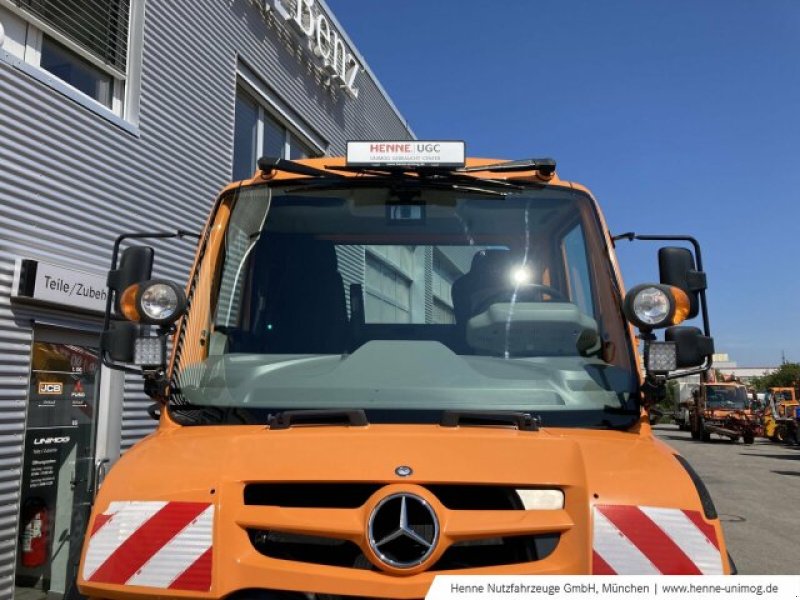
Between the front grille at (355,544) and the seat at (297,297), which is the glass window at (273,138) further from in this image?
the front grille at (355,544)

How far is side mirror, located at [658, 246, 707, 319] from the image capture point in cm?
293

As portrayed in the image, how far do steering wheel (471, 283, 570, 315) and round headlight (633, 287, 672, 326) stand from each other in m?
0.40

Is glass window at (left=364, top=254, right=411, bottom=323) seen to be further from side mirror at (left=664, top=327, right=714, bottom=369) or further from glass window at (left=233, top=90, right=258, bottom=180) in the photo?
glass window at (left=233, top=90, right=258, bottom=180)

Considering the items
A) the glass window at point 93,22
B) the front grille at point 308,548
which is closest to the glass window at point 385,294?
the front grille at point 308,548

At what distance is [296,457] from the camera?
2.20 metres

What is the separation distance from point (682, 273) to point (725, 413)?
113ft

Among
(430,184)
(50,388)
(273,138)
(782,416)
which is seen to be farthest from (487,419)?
(782,416)

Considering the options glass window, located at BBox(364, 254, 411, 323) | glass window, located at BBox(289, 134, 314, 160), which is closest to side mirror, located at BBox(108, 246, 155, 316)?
glass window, located at BBox(364, 254, 411, 323)

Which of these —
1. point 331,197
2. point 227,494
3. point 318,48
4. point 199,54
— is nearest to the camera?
point 227,494

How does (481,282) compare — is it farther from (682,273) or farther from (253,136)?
(253,136)

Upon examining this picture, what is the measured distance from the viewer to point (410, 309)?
10.7 feet

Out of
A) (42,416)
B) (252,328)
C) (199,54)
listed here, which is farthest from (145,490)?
(199,54)

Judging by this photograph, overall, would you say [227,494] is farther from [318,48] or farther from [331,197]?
[318,48]

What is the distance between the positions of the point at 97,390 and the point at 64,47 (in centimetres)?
314
